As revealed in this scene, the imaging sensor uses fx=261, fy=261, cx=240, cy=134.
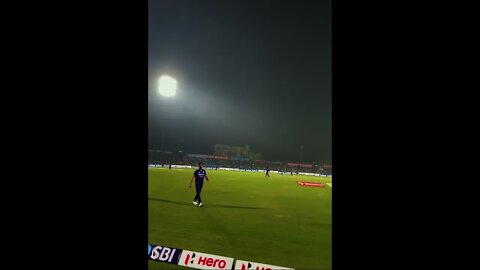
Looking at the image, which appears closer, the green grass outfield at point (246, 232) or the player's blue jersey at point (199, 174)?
the green grass outfield at point (246, 232)

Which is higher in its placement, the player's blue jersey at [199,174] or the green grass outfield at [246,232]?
the player's blue jersey at [199,174]

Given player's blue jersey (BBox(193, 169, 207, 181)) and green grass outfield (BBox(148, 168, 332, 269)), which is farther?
player's blue jersey (BBox(193, 169, 207, 181))

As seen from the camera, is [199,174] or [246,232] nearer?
[246,232]

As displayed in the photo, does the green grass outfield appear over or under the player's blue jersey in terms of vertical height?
under

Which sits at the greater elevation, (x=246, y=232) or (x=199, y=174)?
(x=199, y=174)
